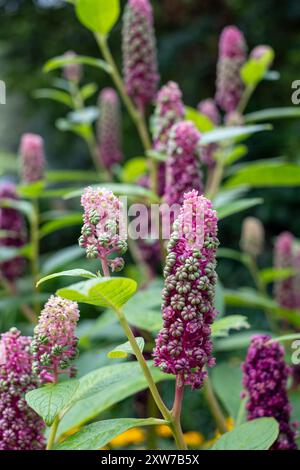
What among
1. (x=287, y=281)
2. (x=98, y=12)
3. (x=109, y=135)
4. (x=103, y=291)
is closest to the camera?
(x=103, y=291)

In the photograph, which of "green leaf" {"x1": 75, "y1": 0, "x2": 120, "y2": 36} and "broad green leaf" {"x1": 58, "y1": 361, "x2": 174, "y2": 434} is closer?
"broad green leaf" {"x1": 58, "y1": 361, "x2": 174, "y2": 434}

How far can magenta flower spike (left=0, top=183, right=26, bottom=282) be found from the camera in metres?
1.98

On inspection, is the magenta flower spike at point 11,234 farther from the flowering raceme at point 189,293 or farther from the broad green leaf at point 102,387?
the flowering raceme at point 189,293

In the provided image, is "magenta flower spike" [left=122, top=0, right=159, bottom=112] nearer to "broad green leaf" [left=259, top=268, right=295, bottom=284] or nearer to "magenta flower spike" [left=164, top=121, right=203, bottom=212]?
"magenta flower spike" [left=164, top=121, right=203, bottom=212]

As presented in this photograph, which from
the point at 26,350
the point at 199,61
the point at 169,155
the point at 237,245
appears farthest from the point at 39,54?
the point at 26,350

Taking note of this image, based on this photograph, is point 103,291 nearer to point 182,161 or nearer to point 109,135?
point 182,161

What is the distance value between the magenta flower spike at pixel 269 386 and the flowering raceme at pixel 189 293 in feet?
0.88

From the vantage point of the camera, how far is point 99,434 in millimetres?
752

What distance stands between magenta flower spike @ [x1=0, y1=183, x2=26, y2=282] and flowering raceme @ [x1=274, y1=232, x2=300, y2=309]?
2.74 feet

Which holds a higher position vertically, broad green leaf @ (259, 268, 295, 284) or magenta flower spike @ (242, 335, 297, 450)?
broad green leaf @ (259, 268, 295, 284)

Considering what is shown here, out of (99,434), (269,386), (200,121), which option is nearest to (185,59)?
(200,121)

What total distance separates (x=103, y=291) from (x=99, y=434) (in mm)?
189

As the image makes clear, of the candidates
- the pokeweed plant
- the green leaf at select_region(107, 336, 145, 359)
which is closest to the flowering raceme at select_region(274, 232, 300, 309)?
the pokeweed plant

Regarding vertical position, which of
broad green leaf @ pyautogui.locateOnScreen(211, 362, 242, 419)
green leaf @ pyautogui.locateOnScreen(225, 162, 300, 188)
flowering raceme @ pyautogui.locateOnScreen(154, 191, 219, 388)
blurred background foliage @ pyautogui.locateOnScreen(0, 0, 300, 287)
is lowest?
broad green leaf @ pyautogui.locateOnScreen(211, 362, 242, 419)
